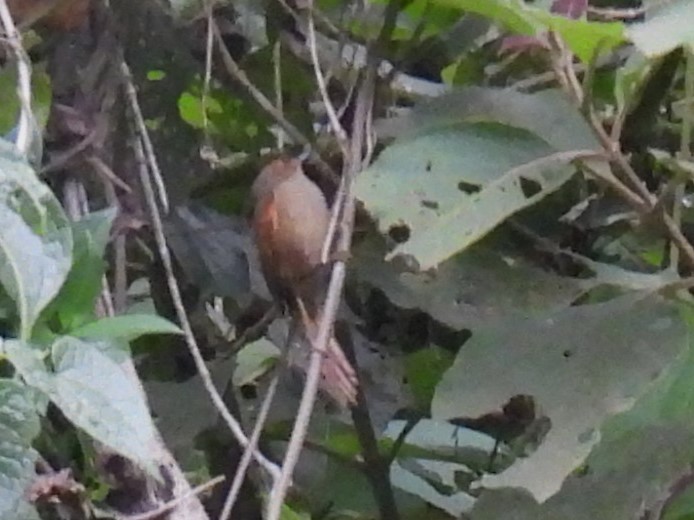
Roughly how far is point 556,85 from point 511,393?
7.6 inches

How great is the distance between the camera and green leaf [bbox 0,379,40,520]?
375mm

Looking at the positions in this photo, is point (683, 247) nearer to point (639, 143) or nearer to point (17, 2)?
point (639, 143)

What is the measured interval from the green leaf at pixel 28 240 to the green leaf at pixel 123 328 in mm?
31

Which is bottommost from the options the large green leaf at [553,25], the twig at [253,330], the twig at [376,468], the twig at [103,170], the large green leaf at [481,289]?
the twig at [376,468]

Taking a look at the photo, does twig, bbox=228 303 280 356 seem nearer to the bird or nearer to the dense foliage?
the dense foliage

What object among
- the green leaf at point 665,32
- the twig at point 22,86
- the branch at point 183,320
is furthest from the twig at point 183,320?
the green leaf at point 665,32

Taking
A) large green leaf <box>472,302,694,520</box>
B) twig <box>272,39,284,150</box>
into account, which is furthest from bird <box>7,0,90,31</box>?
large green leaf <box>472,302,694,520</box>

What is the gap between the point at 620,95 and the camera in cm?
57

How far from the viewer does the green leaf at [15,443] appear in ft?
1.23

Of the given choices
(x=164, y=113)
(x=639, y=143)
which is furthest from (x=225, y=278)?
(x=639, y=143)

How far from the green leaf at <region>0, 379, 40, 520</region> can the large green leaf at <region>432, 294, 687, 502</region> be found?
0.20 m

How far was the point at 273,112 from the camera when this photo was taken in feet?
2.20

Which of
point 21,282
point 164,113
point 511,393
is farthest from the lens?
point 164,113

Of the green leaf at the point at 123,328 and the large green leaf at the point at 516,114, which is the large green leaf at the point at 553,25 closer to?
the large green leaf at the point at 516,114
